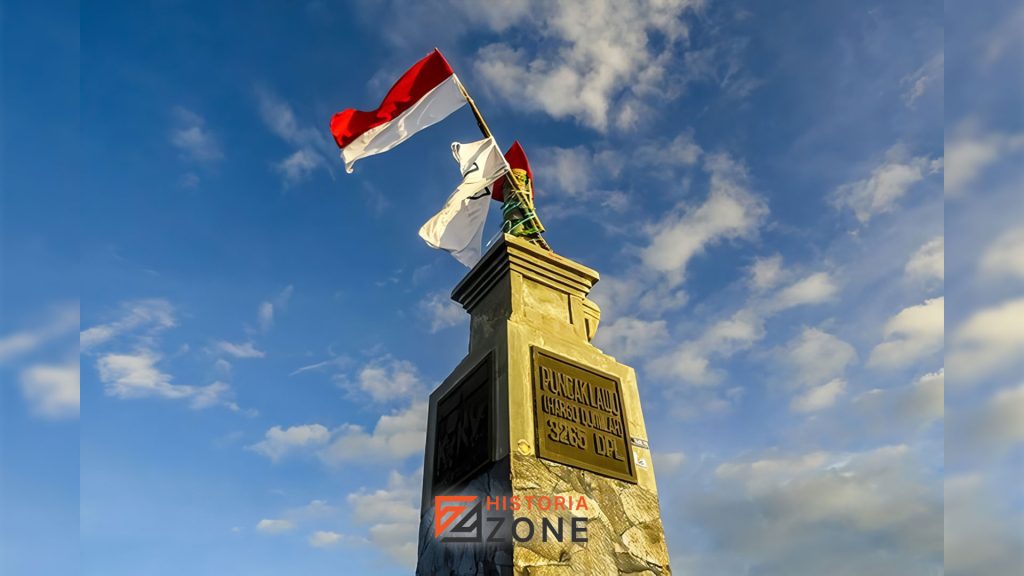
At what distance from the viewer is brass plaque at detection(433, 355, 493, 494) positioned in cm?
677

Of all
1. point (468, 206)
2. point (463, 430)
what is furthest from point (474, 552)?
point (468, 206)

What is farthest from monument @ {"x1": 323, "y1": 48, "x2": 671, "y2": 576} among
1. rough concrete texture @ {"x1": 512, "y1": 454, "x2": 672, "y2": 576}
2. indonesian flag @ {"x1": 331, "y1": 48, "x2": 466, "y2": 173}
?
indonesian flag @ {"x1": 331, "y1": 48, "x2": 466, "y2": 173}

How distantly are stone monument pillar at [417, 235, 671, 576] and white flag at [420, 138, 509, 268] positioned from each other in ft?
2.52

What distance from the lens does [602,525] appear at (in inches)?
246

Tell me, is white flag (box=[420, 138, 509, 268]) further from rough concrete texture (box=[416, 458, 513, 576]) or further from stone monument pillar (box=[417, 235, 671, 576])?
rough concrete texture (box=[416, 458, 513, 576])

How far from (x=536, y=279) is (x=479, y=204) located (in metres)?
2.01

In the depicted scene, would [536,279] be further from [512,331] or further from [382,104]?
[382,104]

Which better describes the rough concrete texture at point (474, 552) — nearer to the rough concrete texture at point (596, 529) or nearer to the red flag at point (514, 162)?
the rough concrete texture at point (596, 529)

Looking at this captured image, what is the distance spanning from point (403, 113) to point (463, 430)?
523 centimetres

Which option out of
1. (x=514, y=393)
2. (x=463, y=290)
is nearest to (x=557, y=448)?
(x=514, y=393)

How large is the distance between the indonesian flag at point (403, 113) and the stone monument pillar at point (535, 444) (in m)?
2.87

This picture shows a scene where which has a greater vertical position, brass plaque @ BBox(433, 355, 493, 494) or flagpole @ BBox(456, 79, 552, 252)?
flagpole @ BBox(456, 79, 552, 252)

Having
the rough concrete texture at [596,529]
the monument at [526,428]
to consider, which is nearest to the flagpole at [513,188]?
the monument at [526,428]

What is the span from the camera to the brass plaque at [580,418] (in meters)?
6.59
